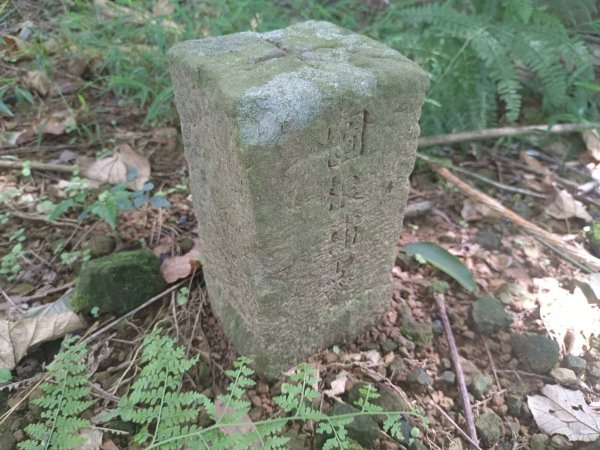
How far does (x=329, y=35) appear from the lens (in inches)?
56.5

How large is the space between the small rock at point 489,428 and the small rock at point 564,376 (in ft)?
0.98

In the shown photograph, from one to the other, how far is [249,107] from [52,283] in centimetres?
137

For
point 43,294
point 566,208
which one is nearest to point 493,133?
point 566,208

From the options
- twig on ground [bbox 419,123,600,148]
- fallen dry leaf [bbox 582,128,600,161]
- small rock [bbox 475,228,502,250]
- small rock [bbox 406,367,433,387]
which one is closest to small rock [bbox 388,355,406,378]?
small rock [bbox 406,367,433,387]

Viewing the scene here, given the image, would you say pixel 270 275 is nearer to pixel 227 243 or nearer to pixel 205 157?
pixel 227 243

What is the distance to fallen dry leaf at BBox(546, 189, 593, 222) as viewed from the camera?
91.1 inches

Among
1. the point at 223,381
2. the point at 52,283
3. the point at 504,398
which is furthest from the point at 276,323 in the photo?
the point at 52,283

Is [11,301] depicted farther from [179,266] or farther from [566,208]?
[566,208]

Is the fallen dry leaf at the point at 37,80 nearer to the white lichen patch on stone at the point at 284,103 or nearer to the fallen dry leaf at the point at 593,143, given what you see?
the white lichen patch on stone at the point at 284,103

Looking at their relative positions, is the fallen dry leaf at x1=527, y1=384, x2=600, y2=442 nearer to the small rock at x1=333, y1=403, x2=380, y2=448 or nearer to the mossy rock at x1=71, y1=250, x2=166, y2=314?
the small rock at x1=333, y1=403, x2=380, y2=448

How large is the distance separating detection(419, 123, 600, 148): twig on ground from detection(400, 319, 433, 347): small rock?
105 cm

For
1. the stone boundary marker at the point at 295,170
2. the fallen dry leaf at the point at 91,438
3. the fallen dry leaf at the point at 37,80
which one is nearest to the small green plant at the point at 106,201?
the stone boundary marker at the point at 295,170

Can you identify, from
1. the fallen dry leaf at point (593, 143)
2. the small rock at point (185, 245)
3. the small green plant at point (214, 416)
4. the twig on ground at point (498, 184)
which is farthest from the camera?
the fallen dry leaf at point (593, 143)

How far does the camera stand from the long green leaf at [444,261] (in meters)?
1.94
